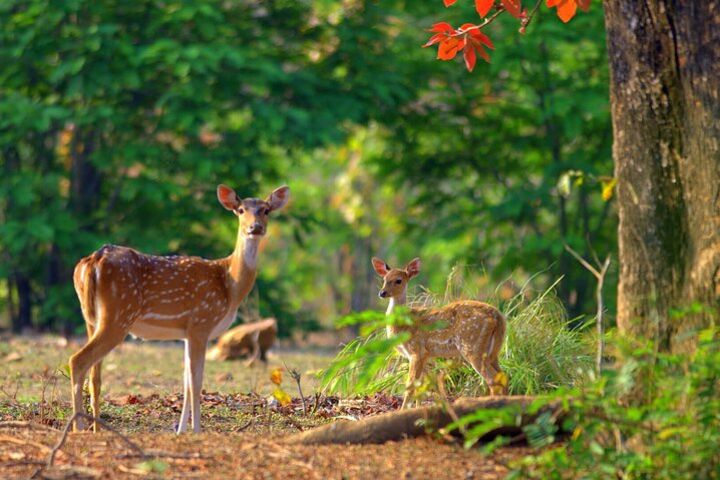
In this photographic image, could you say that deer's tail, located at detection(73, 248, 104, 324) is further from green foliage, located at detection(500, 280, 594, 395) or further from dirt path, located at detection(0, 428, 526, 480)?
green foliage, located at detection(500, 280, 594, 395)

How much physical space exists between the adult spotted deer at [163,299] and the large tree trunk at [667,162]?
2859 millimetres

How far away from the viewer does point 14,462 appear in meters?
5.99

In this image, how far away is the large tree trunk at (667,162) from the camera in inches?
236

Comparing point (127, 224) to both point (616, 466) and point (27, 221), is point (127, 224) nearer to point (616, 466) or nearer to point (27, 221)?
point (27, 221)

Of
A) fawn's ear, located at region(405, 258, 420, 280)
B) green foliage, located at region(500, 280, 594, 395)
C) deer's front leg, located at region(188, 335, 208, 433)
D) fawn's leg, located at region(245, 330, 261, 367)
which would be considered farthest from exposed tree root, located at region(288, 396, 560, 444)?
fawn's leg, located at region(245, 330, 261, 367)

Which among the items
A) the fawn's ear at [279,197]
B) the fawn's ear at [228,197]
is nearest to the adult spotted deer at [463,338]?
the fawn's ear at [279,197]

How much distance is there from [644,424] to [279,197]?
3880 millimetres

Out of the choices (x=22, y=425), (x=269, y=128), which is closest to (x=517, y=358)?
(x=22, y=425)

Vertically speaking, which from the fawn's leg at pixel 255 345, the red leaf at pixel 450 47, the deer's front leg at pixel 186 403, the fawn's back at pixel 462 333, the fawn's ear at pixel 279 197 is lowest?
the fawn's leg at pixel 255 345

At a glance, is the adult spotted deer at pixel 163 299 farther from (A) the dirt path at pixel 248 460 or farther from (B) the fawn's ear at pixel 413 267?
(B) the fawn's ear at pixel 413 267

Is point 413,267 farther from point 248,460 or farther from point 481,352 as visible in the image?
point 248,460

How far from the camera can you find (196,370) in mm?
7801

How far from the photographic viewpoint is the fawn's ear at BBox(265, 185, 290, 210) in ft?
28.8

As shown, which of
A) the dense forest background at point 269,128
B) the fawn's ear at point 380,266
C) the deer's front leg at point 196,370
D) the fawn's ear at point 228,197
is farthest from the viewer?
the dense forest background at point 269,128
